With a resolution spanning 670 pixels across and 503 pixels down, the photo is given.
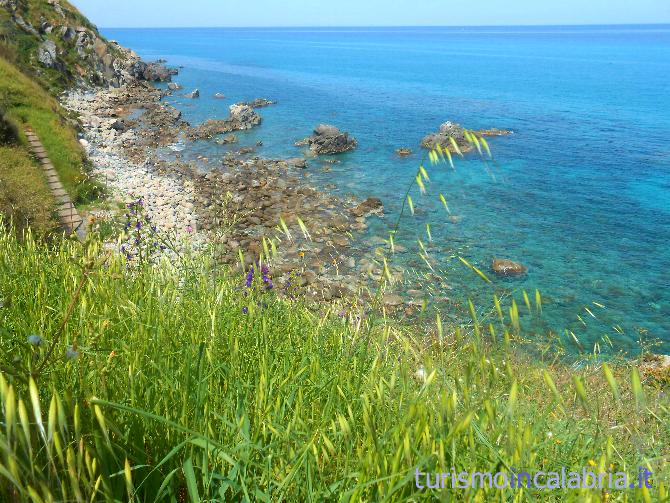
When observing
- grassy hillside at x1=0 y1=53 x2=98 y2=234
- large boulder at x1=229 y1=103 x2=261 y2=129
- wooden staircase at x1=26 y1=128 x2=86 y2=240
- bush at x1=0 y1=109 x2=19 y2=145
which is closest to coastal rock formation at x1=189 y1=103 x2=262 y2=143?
large boulder at x1=229 y1=103 x2=261 y2=129

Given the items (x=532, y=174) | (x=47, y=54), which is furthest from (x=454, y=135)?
(x=47, y=54)

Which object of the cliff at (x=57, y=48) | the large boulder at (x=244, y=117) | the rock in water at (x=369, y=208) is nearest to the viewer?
the rock in water at (x=369, y=208)

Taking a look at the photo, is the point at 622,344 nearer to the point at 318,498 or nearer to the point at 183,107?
the point at 318,498

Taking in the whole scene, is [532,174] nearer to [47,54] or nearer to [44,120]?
[44,120]

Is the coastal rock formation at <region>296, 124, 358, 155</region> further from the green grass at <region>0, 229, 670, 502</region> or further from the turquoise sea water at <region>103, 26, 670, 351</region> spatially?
the green grass at <region>0, 229, 670, 502</region>

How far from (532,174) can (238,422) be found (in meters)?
29.5

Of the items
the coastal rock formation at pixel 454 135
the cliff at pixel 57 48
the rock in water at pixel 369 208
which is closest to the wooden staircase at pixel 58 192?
the rock in water at pixel 369 208

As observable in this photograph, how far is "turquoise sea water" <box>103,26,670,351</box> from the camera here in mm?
16266

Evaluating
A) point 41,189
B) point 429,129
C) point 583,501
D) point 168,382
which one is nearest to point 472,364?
point 583,501

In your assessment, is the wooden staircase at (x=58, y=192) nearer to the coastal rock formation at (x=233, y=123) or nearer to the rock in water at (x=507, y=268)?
the rock in water at (x=507, y=268)

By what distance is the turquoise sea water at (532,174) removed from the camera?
1627 cm

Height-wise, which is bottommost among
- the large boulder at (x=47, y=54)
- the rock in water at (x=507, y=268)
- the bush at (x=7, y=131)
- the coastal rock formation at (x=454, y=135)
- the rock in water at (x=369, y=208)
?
the rock in water at (x=507, y=268)

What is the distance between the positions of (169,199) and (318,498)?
2210 cm

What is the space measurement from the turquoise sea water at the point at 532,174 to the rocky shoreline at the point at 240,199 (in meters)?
2.04
